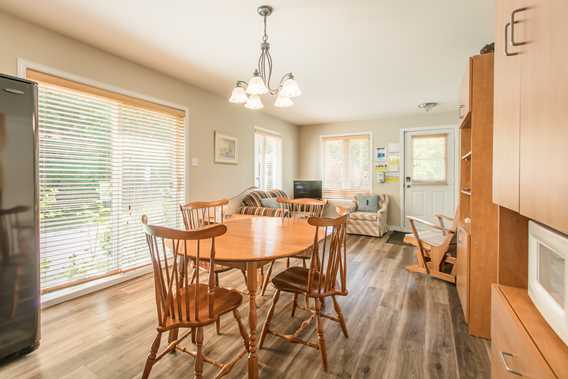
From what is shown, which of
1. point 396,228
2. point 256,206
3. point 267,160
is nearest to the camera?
point 256,206

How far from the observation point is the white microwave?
79 cm

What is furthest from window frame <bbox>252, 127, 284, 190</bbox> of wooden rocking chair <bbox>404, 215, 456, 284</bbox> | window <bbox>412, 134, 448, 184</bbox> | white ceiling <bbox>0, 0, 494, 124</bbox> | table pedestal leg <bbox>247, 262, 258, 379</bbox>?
table pedestal leg <bbox>247, 262, 258, 379</bbox>

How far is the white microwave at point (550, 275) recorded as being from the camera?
31.3 inches

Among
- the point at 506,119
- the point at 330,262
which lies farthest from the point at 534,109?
the point at 330,262

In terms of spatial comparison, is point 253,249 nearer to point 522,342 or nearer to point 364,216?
point 522,342

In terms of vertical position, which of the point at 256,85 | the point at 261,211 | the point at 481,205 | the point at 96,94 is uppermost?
the point at 96,94

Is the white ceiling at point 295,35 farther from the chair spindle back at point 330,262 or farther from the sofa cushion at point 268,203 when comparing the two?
the sofa cushion at point 268,203

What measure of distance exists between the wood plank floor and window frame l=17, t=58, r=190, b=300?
0.10m

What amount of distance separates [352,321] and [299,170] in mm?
4744

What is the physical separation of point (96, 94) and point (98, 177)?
811 millimetres

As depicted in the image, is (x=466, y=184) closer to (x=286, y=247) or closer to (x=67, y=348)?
(x=286, y=247)

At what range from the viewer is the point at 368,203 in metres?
5.62

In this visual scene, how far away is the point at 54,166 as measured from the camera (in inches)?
92.4

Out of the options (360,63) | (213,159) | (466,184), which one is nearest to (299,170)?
(213,159)
